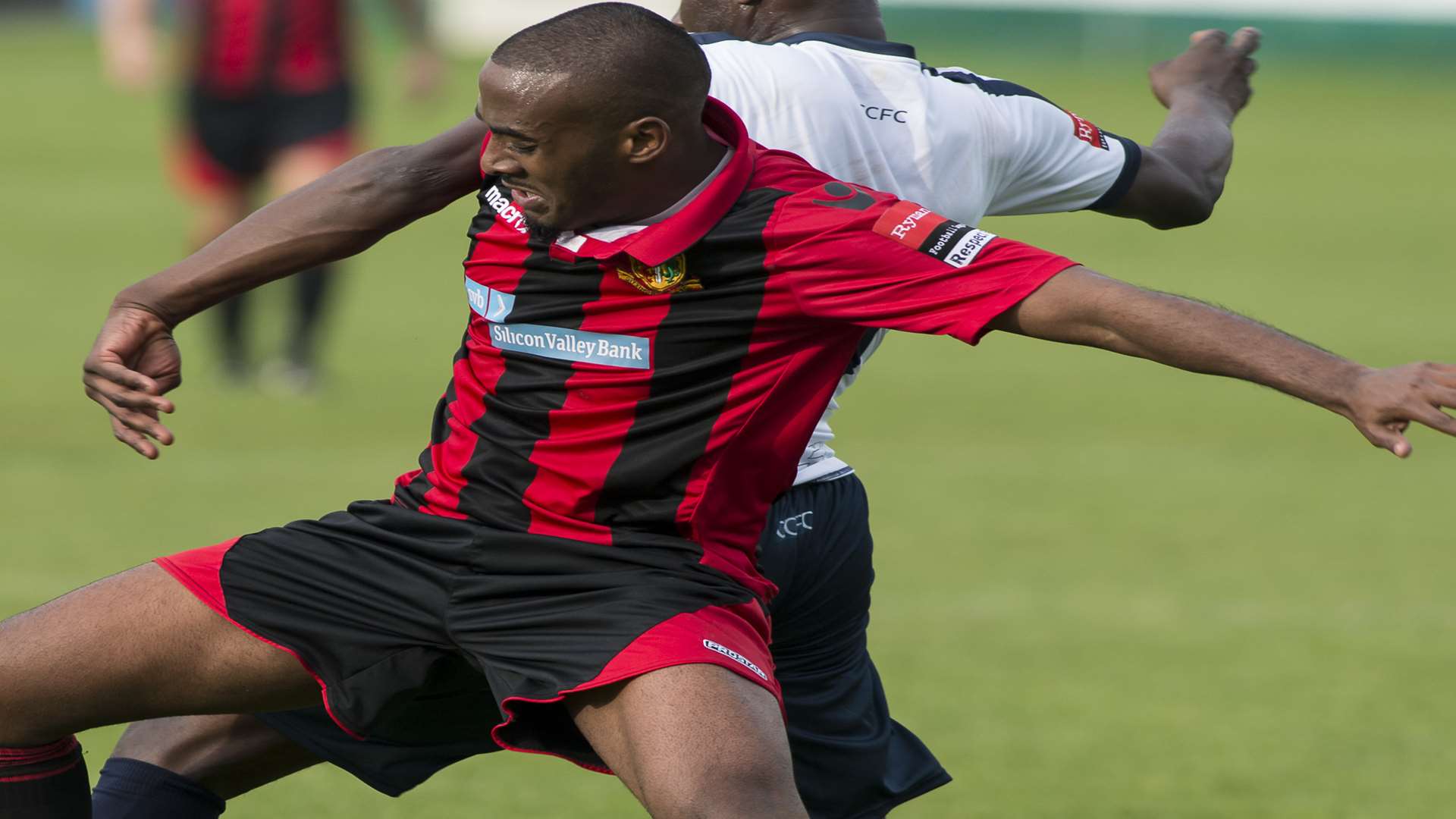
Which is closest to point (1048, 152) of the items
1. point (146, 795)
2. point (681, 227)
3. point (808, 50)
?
point (808, 50)

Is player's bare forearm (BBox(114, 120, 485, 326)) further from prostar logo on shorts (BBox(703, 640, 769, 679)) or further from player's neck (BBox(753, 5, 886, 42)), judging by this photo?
prostar logo on shorts (BBox(703, 640, 769, 679))

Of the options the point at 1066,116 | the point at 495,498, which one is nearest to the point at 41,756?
the point at 495,498

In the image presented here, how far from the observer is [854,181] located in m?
4.05

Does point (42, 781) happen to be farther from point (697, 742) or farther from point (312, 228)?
point (697, 742)

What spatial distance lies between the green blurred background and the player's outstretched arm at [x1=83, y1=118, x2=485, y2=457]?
181 cm

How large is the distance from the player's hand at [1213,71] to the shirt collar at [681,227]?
1456mm

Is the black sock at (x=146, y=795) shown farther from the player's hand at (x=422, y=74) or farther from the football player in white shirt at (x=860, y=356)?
the player's hand at (x=422, y=74)

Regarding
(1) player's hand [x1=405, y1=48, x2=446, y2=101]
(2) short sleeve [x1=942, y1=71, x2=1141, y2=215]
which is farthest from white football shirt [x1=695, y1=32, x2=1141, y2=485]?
(1) player's hand [x1=405, y1=48, x2=446, y2=101]

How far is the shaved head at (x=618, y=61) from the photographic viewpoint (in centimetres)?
343

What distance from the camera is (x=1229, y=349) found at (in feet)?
10.4

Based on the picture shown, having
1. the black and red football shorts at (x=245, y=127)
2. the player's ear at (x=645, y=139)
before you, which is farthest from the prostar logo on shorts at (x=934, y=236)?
the black and red football shorts at (x=245, y=127)

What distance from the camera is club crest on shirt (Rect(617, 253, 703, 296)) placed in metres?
3.52

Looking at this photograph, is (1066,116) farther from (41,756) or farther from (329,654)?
(41,756)

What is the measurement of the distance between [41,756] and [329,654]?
572mm
